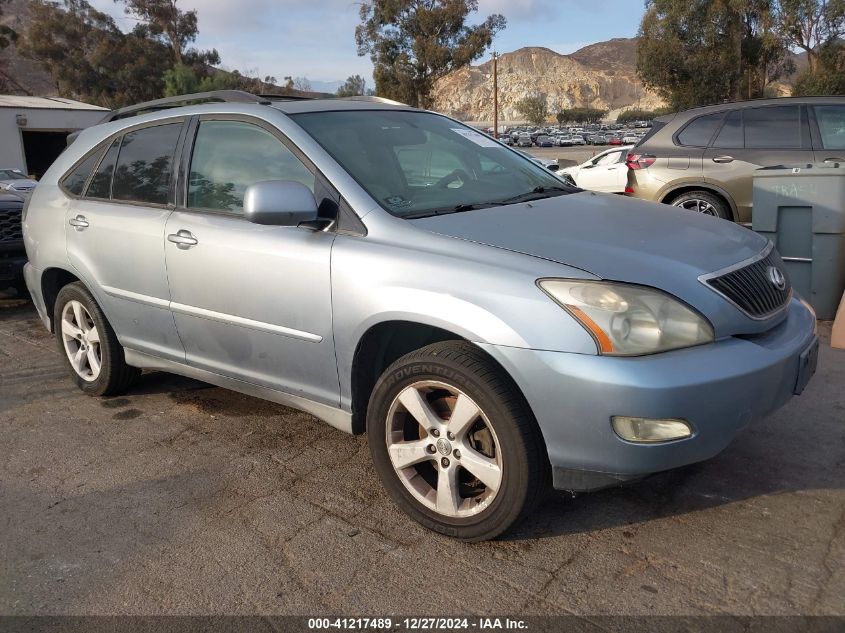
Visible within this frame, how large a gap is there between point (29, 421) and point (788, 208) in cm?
542

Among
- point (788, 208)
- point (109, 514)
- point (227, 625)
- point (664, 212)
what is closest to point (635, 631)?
point (227, 625)

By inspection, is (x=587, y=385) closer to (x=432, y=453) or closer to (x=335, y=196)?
(x=432, y=453)

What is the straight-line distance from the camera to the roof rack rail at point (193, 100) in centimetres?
383

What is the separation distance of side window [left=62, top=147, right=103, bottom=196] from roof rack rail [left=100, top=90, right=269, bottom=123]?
283 millimetres

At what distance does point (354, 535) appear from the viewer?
2.96 metres

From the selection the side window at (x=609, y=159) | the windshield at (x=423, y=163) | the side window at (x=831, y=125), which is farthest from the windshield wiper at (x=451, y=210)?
the side window at (x=609, y=159)

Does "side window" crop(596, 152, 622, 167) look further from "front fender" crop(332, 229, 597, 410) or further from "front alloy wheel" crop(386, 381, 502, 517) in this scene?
"front alloy wheel" crop(386, 381, 502, 517)

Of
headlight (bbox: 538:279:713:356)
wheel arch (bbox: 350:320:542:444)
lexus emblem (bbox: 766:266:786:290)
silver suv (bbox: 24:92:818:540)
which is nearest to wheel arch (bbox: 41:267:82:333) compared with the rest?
silver suv (bbox: 24:92:818:540)

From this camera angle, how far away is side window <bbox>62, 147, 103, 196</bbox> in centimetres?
448

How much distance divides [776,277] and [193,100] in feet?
9.90

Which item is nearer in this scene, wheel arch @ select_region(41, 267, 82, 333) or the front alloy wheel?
the front alloy wheel

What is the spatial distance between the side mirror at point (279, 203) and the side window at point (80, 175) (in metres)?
1.90

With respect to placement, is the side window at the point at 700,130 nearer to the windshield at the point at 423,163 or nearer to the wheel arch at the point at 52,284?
the windshield at the point at 423,163

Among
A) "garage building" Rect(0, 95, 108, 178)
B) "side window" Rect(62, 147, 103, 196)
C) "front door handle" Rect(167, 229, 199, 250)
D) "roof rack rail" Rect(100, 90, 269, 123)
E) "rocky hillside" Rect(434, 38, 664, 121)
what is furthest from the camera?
"rocky hillside" Rect(434, 38, 664, 121)
